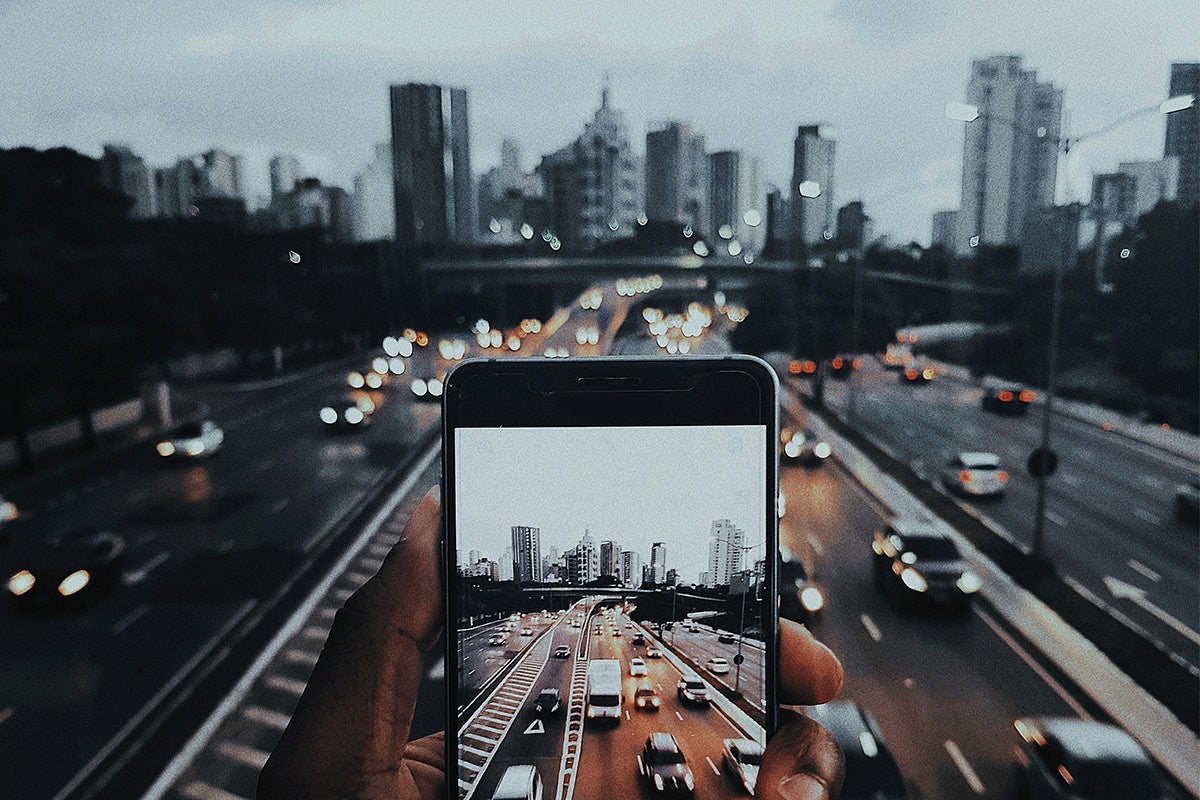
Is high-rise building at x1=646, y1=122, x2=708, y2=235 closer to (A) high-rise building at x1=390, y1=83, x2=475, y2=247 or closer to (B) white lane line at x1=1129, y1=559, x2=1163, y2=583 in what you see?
(A) high-rise building at x1=390, y1=83, x2=475, y2=247

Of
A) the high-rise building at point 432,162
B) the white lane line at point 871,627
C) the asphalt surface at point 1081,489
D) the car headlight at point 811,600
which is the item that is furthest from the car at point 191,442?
the white lane line at point 871,627

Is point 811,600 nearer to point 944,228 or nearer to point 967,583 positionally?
point 967,583

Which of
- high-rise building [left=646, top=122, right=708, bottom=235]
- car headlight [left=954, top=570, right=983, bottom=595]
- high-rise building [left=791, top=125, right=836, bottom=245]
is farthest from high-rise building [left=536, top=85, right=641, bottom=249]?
car headlight [left=954, top=570, right=983, bottom=595]

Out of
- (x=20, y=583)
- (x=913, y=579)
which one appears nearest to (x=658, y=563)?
(x=913, y=579)

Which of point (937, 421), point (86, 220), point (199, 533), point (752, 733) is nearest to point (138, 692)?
point (199, 533)

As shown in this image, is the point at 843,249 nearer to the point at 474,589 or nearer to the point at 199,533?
the point at 199,533

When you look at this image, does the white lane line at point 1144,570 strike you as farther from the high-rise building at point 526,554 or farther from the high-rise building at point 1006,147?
the high-rise building at point 526,554

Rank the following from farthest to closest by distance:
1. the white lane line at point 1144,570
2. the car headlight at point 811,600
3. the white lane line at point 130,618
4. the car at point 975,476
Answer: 1. the car at point 975,476
2. the white lane line at point 1144,570
3. the white lane line at point 130,618
4. the car headlight at point 811,600
